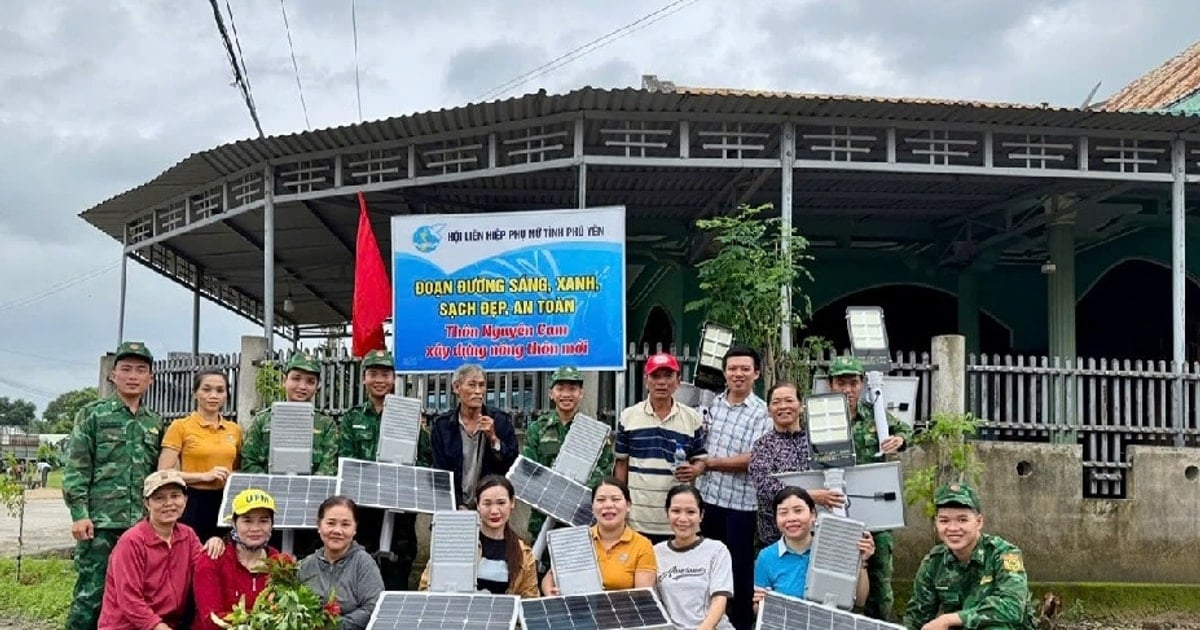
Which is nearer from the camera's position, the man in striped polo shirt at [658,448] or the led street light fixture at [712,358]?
the man in striped polo shirt at [658,448]

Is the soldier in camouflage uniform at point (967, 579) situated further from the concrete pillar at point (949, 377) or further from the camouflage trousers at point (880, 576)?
the concrete pillar at point (949, 377)

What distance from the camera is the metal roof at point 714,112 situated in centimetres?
801

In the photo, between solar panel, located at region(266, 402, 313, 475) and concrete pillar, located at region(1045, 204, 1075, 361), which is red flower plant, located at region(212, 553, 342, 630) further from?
concrete pillar, located at region(1045, 204, 1075, 361)

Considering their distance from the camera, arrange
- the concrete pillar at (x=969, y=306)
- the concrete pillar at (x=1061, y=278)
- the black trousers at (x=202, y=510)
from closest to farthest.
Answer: the black trousers at (x=202, y=510), the concrete pillar at (x=1061, y=278), the concrete pillar at (x=969, y=306)

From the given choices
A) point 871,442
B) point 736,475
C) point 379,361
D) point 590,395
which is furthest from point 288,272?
point 871,442

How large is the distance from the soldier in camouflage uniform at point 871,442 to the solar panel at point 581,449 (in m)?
1.34

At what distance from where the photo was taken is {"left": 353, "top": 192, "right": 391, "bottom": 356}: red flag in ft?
29.4

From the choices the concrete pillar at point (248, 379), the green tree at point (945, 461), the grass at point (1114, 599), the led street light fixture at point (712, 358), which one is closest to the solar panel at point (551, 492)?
the led street light fixture at point (712, 358)

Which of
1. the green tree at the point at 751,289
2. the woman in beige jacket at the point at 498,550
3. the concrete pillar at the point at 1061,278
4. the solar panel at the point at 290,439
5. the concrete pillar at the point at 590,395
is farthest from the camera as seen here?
the concrete pillar at the point at 1061,278

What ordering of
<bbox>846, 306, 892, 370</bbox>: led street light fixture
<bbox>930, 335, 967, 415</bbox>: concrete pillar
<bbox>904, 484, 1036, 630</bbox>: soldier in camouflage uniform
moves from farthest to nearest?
<bbox>930, 335, 967, 415</bbox>: concrete pillar < <bbox>846, 306, 892, 370</bbox>: led street light fixture < <bbox>904, 484, 1036, 630</bbox>: soldier in camouflage uniform

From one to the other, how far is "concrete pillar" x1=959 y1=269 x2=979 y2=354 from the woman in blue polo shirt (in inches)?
367

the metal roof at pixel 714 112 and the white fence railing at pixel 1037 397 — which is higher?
the metal roof at pixel 714 112

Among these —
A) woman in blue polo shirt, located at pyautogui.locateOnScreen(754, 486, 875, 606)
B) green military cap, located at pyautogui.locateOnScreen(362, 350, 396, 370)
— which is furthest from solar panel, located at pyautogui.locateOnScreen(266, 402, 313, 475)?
woman in blue polo shirt, located at pyautogui.locateOnScreen(754, 486, 875, 606)

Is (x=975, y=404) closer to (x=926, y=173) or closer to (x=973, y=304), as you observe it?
(x=926, y=173)
